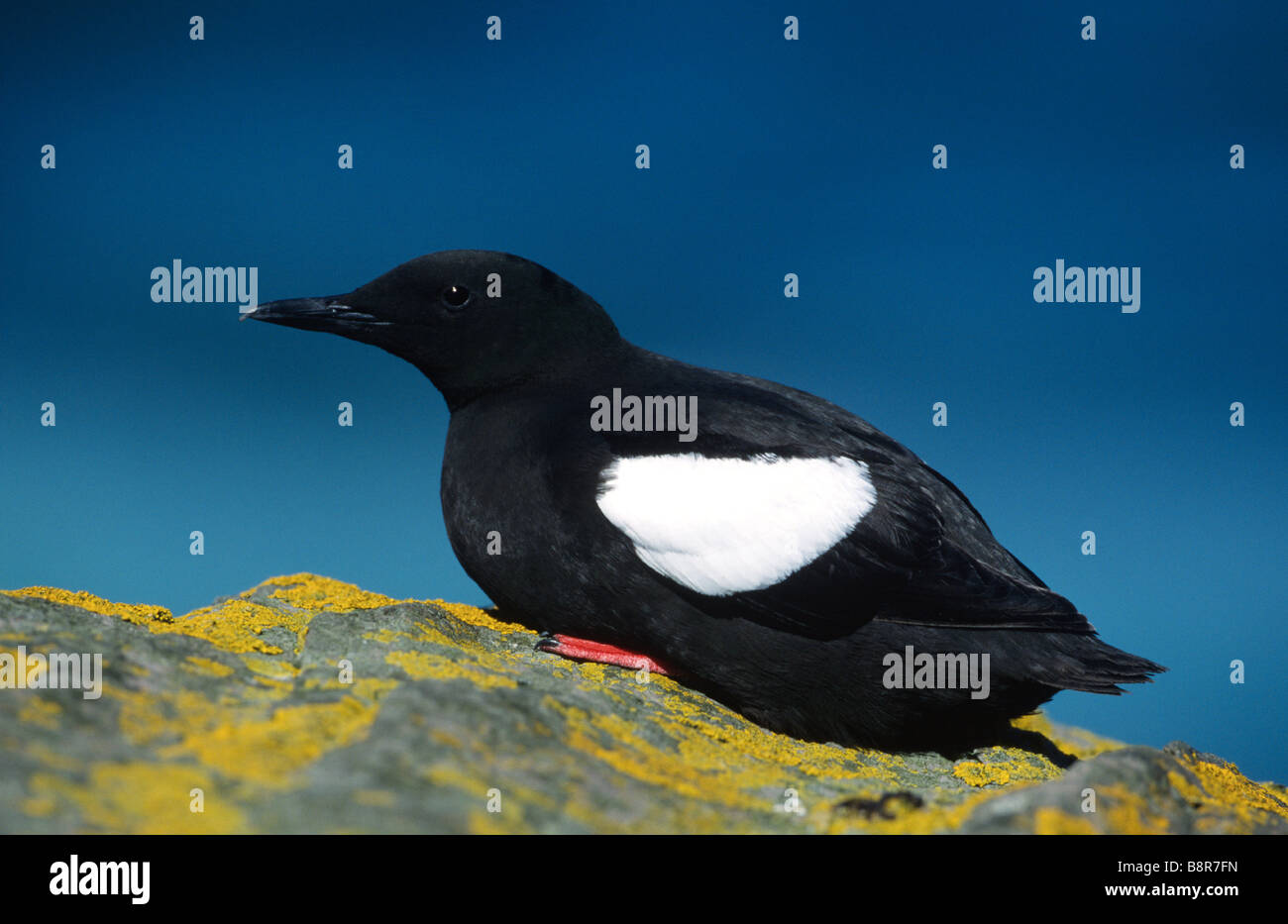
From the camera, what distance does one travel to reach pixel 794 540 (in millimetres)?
4438

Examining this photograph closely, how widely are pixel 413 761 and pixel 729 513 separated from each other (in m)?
2.47

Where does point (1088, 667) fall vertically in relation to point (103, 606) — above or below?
below

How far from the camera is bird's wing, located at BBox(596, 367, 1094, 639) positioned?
14.3ft

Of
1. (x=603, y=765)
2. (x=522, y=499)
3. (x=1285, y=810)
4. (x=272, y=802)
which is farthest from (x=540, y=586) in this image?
(x=1285, y=810)

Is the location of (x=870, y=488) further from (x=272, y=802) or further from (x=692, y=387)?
(x=272, y=802)

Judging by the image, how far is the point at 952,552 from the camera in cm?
444

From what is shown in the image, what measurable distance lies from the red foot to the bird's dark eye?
2.13 meters

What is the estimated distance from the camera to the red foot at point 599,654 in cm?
462

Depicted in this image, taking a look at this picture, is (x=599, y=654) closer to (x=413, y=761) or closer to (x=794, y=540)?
(x=794, y=540)

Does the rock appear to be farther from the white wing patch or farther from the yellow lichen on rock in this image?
the white wing patch
